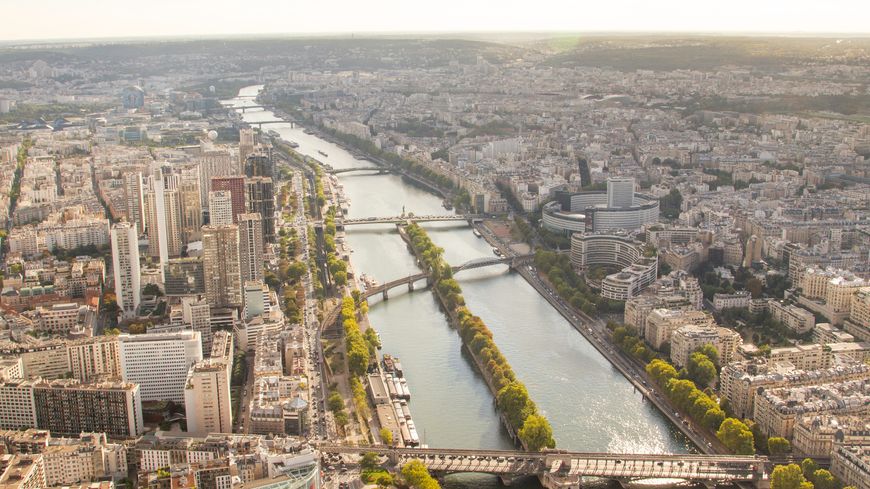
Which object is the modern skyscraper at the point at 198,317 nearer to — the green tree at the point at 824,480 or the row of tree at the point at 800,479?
the row of tree at the point at 800,479

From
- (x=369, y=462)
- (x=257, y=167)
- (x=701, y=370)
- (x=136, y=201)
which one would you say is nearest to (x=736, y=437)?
(x=701, y=370)

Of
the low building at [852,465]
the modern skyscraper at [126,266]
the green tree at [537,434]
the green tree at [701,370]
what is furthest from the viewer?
the modern skyscraper at [126,266]

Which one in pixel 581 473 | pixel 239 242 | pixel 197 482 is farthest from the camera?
pixel 239 242

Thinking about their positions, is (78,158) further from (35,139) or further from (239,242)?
(239,242)

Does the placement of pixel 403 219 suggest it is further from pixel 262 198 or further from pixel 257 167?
pixel 262 198

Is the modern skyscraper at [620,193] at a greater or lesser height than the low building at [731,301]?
greater

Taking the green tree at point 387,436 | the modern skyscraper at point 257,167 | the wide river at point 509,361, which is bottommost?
the wide river at point 509,361

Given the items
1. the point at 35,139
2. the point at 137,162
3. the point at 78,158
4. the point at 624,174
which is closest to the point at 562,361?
the point at 624,174

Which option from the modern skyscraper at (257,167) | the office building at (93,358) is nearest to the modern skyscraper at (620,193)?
the modern skyscraper at (257,167)

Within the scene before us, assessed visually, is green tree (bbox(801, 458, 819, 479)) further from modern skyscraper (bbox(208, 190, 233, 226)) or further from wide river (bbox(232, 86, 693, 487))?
modern skyscraper (bbox(208, 190, 233, 226))
